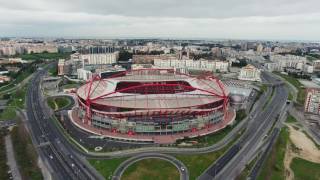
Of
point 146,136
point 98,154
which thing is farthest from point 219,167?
point 98,154

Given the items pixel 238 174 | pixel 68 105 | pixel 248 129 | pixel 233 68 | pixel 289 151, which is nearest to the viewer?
pixel 238 174

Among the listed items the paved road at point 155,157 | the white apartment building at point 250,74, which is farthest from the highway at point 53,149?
the white apartment building at point 250,74

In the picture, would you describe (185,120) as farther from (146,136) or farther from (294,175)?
(294,175)

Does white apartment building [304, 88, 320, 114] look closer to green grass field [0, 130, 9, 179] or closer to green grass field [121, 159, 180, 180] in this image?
green grass field [121, 159, 180, 180]

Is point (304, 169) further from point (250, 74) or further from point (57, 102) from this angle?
point (250, 74)

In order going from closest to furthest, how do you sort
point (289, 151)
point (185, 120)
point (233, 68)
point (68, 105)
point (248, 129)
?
point (289, 151) < point (185, 120) < point (248, 129) < point (68, 105) < point (233, 68)
